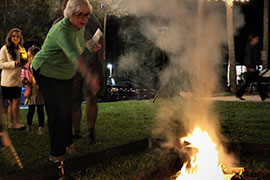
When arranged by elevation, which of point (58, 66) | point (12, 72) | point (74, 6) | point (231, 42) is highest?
point (231, 42)

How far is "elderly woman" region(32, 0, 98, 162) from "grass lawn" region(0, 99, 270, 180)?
1.61 feet

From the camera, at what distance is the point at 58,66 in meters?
4.29

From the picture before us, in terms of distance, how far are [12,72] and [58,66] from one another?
130 inches

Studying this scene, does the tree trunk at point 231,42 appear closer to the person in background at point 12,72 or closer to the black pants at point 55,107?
the person in background at point 12,72

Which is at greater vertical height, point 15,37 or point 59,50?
Result: point 15,37

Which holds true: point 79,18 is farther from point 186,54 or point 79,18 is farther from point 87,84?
point 186,54

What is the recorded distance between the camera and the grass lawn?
4344 millimetres

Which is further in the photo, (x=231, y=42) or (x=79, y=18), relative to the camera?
(x=231, y=42)

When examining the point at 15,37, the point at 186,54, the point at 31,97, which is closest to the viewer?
the point at 31,97

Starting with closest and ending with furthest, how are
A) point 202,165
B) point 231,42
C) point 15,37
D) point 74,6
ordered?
1. point 202,165
2. point 74,6
3. point 15,37
4. point 231,42

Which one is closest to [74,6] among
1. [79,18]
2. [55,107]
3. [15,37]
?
[79,18]

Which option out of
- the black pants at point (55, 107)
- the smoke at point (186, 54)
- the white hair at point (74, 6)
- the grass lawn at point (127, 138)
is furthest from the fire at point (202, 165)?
the smoke at point (186, 54)

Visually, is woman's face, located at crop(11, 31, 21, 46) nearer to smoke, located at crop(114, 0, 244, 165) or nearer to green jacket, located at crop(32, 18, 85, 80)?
smoke, located at crop(114, 0, 244, 165)

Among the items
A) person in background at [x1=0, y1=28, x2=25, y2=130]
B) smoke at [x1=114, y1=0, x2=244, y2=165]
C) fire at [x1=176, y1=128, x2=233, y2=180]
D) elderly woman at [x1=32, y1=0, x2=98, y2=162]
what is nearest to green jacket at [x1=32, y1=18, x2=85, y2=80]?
elderly woman at [x1=32, y1=0, x2=98, y2=162]
